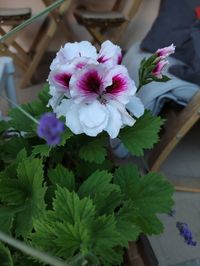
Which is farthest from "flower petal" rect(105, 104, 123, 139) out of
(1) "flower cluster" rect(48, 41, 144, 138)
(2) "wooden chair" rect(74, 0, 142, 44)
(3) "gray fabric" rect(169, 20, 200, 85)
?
(2) "wooden chair" rect(74, 0, 142, 44)

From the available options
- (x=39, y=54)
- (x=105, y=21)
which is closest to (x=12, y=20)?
(x=39, y=54)

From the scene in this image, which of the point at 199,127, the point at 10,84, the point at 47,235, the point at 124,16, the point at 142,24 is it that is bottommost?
the point at 199,127

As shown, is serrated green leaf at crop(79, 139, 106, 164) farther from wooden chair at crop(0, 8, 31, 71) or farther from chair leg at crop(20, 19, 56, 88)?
chair leg at crop(20, 19, 56, 88)

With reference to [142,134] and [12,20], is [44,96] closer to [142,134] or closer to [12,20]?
[142,134]

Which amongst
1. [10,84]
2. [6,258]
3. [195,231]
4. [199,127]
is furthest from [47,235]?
[199,127]

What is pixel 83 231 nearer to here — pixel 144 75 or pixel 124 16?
pixel 144 75

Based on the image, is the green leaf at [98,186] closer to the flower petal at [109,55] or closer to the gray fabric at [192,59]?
the flower petal at [109,55]

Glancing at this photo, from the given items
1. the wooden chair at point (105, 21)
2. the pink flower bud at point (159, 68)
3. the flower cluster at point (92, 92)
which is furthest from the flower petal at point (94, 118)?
the wooden chair at point (105, 21)
